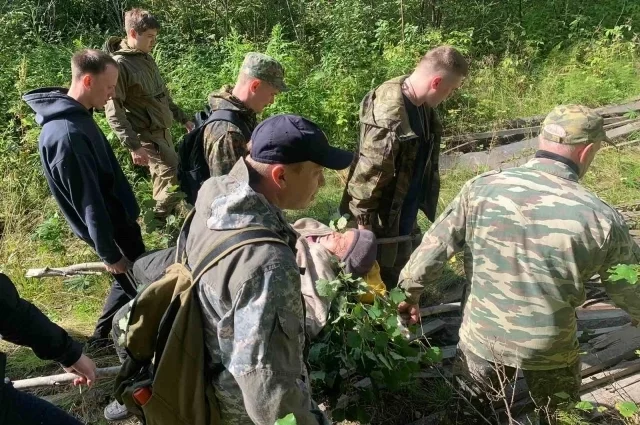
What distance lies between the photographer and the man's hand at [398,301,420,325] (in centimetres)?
351

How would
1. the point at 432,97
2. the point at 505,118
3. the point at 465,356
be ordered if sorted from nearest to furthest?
the point at 465,356 → the point at 432,97 → the point at 505,118

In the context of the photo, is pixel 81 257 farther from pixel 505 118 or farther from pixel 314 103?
pixel 505 118

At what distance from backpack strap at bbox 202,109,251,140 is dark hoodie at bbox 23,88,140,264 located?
78cm

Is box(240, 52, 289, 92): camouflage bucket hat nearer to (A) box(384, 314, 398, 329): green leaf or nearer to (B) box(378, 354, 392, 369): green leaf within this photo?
(A) box(384, 314, 398, 329): green leaf

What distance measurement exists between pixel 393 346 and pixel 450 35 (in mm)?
8751

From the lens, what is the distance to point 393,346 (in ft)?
10.6

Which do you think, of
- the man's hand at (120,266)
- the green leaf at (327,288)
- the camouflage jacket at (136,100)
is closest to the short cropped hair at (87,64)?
the man's hand at (120,266)

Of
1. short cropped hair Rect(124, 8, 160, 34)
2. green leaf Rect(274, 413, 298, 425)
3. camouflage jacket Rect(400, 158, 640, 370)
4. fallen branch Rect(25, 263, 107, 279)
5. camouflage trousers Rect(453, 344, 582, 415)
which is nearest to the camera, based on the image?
green leaf Rect(274, 413, 298, 425)

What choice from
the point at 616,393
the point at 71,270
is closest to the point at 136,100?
the point at 71,270

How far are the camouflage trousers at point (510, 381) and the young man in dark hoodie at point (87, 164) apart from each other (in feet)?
8.02

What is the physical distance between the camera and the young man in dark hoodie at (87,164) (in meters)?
3.48

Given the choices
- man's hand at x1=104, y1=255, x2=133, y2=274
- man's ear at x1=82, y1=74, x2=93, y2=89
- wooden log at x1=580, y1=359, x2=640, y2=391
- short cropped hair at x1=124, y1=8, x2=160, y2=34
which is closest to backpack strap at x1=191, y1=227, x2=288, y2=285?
man's hand at x1=104, y1=255, x2=133, y2=274

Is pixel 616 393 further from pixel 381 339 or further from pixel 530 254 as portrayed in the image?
pixel 381 339

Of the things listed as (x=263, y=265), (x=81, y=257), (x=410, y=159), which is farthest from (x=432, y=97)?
(x=81, y=257)
